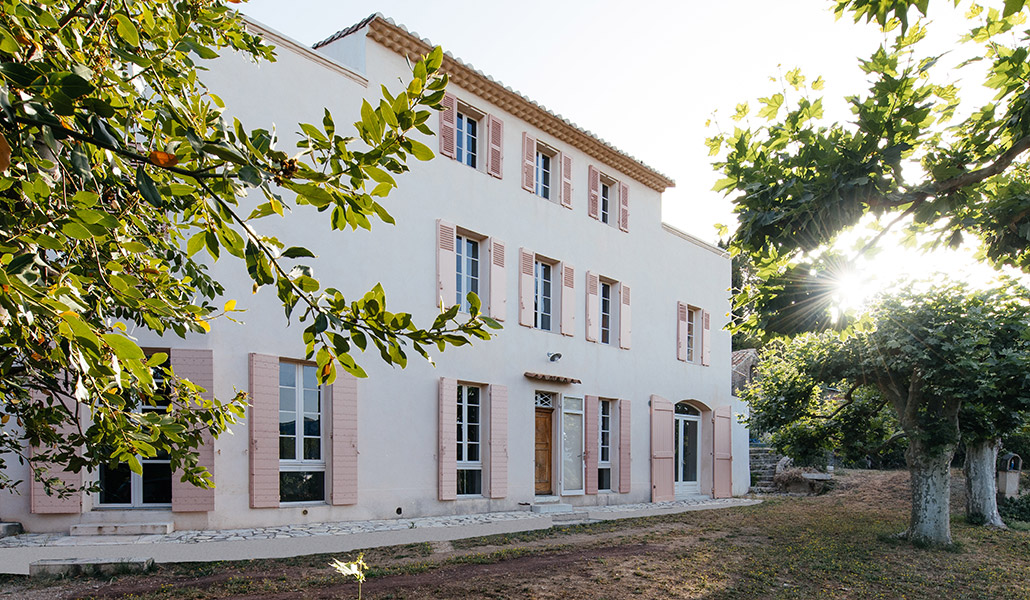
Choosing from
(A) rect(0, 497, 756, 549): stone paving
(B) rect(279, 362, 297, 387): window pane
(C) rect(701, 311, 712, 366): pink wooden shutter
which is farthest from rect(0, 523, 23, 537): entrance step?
(C) rect(701, 311, 712, 366): pink wooden shutter

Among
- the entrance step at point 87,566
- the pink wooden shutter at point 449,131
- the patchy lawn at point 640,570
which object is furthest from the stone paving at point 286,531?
the pink wooden shutter at point 449,131

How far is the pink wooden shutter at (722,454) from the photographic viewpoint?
54.1 feet

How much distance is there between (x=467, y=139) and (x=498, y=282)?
2310 millimetres

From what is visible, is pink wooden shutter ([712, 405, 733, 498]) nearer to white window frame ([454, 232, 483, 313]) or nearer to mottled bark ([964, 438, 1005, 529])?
mottled bark ([964, 438, 1005, 529])

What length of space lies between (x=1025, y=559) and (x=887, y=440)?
2227 mm

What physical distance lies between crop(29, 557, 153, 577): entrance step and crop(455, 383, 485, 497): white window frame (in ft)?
18.1

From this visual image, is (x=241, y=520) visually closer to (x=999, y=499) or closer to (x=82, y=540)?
(x=82, y=540)

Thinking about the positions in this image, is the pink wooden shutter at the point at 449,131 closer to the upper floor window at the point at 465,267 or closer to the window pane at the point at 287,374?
the upper floor window at the point at 465,267

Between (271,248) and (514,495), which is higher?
(271,248)

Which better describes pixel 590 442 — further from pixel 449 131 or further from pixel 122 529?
pixel 122 529

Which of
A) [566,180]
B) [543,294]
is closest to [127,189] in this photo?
[543,294]

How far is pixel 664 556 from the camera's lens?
318 inches

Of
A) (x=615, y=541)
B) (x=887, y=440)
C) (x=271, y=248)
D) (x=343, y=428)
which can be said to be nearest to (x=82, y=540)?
(x=343, y=428)

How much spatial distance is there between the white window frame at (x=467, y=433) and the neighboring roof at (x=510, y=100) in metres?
4.56
